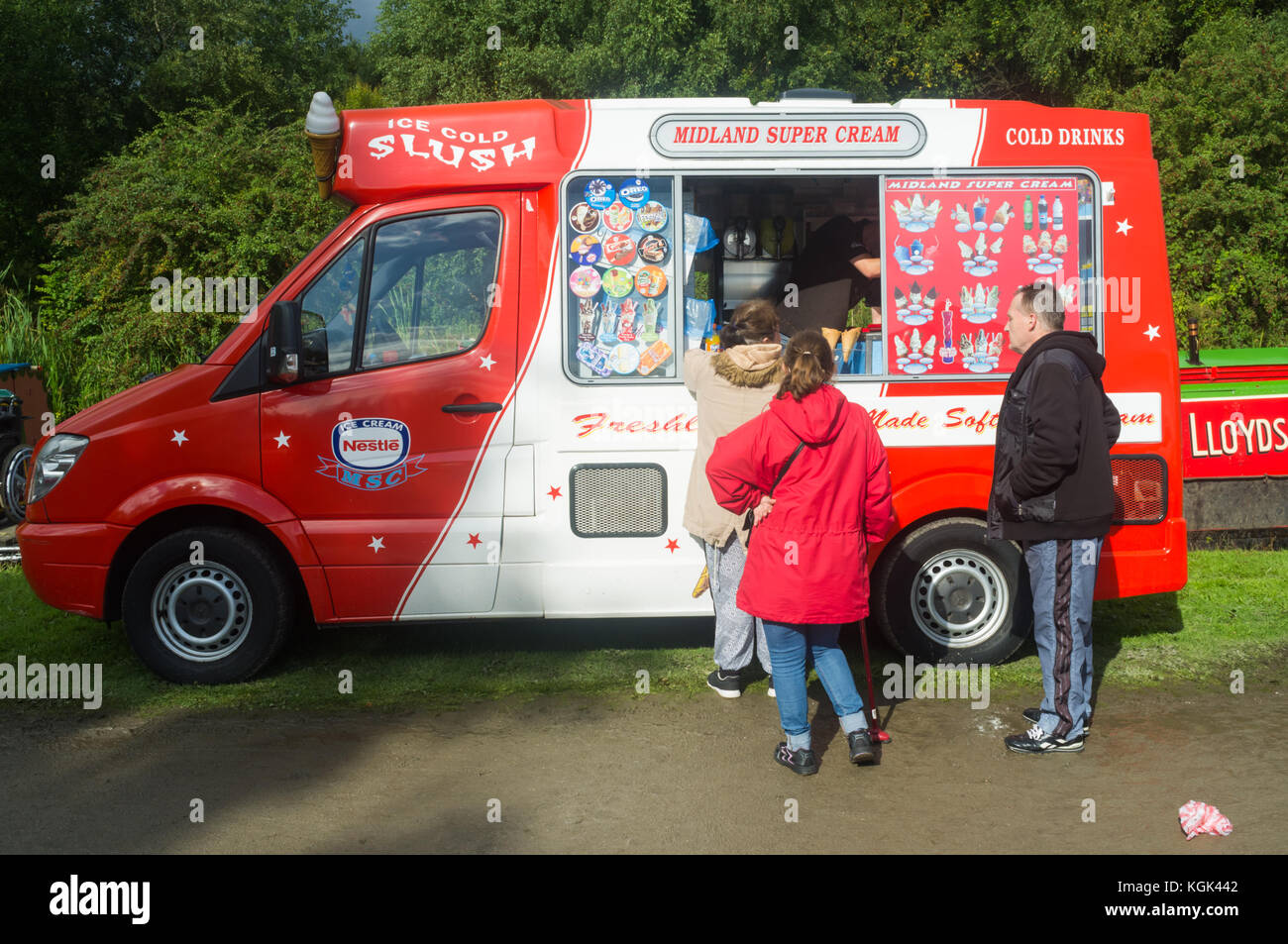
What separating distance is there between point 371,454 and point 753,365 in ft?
6.38

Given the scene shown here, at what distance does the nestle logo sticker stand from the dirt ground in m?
1.17

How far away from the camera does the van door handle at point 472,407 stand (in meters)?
6.11

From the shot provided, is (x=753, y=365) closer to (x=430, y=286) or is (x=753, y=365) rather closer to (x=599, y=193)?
(x=599, y=193)

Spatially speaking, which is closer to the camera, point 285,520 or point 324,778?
point 324,778

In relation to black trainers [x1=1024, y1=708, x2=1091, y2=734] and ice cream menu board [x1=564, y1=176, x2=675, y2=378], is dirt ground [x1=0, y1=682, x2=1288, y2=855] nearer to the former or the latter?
black trainers [x1=1024, y1=708, x2=1091, y2=734]

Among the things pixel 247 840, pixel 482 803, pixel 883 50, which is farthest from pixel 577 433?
pixel 883 50

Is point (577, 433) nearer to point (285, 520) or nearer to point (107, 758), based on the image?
point (285, 520)

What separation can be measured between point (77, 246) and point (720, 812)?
15.3m

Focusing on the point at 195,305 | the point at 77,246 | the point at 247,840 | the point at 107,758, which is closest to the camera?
the point at 247,840

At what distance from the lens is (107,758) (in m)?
5.39

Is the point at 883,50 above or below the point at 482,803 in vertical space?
above

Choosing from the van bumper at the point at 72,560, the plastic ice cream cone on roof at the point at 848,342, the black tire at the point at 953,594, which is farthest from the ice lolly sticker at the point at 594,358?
the van bumper at the point at 72,560

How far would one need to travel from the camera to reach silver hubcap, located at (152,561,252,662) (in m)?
6.20

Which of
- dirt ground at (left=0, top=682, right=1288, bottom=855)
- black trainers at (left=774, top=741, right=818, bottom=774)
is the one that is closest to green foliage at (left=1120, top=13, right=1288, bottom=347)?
dirt ground at (left=0, top=682, right=1288, bottom=855)
